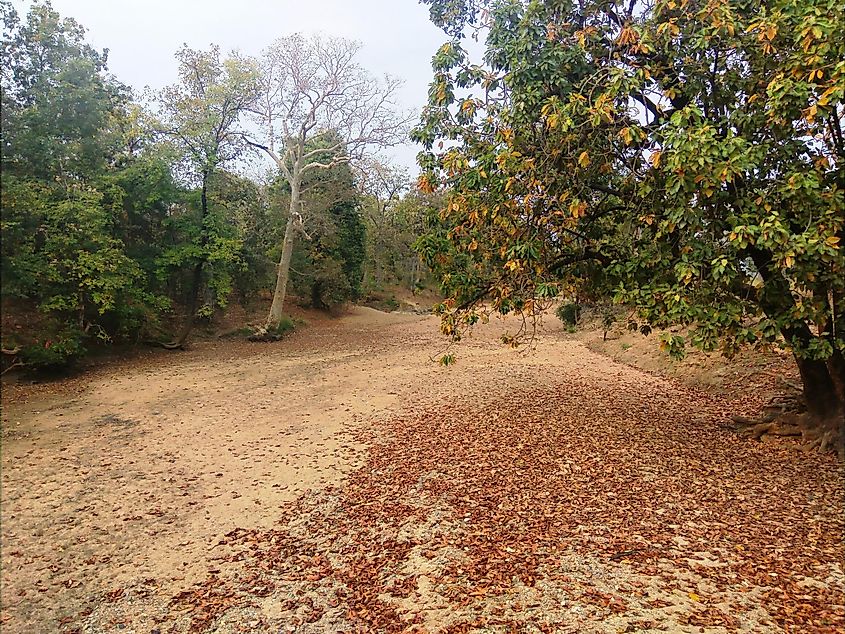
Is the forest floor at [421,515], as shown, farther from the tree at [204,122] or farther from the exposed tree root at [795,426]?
the tree at [204,122]

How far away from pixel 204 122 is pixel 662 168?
15694 millimetres

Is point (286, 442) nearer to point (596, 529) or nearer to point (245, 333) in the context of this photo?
point (596, 529)

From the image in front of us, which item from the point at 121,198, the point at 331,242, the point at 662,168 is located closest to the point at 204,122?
the point at 121,198

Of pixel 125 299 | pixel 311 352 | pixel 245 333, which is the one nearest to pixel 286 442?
pixel 125 299

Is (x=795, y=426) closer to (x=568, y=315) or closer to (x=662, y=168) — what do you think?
(x=662, y=168)

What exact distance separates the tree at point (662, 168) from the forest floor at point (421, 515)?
189 centimetres

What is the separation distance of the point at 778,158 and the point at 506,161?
116 inches

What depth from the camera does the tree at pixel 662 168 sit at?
4.95 metres

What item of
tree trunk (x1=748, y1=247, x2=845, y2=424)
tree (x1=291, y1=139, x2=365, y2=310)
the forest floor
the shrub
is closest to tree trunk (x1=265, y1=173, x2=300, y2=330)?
tree (x1=291, y1=139, x2=365, y2=310)

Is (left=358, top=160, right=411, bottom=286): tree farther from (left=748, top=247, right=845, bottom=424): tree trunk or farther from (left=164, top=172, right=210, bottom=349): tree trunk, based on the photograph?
(left=748, top=247, right=845, bottom=424): tree trunk

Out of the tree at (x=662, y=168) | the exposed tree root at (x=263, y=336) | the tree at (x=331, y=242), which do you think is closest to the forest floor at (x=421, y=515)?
the tree at (x=662, y=168)

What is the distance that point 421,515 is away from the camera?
5641mm

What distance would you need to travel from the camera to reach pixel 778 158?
5445mm

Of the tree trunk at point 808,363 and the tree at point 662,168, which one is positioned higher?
the tree at point 662,168
